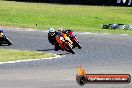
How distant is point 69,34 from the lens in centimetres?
2523

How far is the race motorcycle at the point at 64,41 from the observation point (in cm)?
2365

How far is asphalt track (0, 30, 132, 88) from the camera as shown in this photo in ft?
48.0

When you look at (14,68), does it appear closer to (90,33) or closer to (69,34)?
(69,34)

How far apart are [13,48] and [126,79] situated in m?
14.9

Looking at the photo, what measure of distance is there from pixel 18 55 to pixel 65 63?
110 inches

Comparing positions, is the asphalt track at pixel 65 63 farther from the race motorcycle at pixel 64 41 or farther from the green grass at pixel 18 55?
the green grass at pixel 18 55

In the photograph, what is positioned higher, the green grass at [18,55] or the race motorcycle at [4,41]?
the green grass at [18,55]

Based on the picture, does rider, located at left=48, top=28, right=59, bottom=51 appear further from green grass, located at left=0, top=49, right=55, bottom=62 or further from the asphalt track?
green grass, located at left=0, top=49, right=55, bottom=62

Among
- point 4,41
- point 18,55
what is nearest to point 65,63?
point 18,55

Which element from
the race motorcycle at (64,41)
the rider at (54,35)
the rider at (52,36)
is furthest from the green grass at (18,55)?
the rider at (52,36)

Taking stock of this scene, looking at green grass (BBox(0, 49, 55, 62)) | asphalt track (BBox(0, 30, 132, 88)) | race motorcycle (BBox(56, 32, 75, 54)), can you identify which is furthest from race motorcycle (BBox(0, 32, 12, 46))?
race motorcycle (BBox(56, 32, 75, 54))

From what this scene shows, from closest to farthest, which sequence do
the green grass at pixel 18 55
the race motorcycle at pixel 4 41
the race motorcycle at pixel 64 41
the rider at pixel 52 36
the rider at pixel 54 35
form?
1. the green grass at pixel 18 55
2. the race motorcycle at pixel 64 41
3. the rider at pixel 54 35
4. the rider at pixel 52 36
5. the race motorcycle at pixel 4 41

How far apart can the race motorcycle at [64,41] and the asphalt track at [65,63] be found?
38cm

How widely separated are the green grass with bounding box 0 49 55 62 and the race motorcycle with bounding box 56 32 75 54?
1.45 meters
